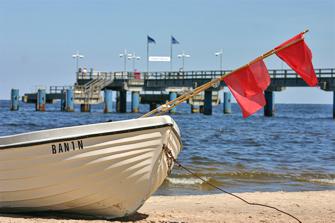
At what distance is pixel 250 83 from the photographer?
9023 millimetres

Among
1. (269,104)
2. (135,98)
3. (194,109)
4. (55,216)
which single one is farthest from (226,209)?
(194,109)

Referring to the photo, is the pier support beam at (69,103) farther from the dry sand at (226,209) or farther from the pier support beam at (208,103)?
the dry sand at (226,209)

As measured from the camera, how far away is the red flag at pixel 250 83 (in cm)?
898

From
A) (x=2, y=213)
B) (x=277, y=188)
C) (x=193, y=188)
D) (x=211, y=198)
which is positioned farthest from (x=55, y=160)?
(x=277, y=188)

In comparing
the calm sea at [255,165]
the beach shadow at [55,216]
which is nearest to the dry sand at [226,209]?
the beach shadow at [55,216]

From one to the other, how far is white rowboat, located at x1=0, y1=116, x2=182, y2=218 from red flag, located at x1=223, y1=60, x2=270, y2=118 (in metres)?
1.01

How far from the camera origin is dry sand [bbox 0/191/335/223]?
30.1ft

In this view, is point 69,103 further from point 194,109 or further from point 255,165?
point 255,165

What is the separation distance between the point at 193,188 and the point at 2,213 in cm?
542

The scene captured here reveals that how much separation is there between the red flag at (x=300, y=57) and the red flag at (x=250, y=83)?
0.33 metres

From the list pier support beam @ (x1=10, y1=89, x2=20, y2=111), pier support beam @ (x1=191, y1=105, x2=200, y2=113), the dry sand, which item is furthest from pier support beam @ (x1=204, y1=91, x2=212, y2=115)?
the dry sand

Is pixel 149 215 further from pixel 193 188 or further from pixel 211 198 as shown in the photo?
pixel 193 188

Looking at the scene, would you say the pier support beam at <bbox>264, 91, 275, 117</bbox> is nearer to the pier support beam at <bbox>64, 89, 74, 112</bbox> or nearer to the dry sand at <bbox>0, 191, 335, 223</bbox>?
the pier support beam at <bbox>64, 89, 74, 112</bbox>

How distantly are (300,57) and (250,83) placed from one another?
0.72m
